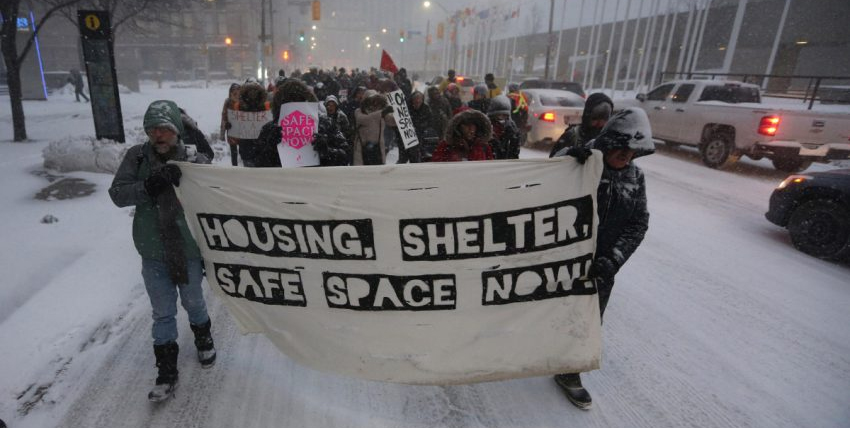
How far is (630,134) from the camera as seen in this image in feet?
8.09

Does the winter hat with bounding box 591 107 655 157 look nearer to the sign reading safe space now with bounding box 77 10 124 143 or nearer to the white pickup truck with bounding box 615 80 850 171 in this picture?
the white pickup truck with bounding box 615 80 850 171

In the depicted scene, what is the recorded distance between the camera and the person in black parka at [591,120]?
3711 millimetres

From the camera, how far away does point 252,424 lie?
8.60 ft

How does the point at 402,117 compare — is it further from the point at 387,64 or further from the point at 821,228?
the point at 821,228

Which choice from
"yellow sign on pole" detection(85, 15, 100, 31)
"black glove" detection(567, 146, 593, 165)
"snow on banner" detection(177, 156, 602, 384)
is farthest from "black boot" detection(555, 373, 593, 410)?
"yellow sign on pole" detection(85, 15, 100, 31)

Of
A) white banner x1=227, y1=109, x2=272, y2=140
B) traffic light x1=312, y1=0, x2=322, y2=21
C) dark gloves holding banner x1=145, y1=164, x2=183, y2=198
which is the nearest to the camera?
dark gloves holding banner x1=145, y1=164, x2=183, y2=198

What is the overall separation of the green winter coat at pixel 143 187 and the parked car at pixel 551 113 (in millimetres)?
9707

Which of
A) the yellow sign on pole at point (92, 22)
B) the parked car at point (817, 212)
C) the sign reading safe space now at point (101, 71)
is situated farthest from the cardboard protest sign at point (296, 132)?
the yellow sign on pole at point (92, 22)

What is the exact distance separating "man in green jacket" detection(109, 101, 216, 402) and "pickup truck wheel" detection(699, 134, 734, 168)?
11.3m

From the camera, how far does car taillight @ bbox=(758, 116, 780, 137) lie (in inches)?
351

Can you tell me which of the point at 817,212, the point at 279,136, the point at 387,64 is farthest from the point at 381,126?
the point at 817,212

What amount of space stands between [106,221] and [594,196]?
6179 mm

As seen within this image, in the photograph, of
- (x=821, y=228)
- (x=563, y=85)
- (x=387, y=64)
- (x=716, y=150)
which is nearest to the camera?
(x=821, y=228)

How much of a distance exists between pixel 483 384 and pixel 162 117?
277 centimetres
